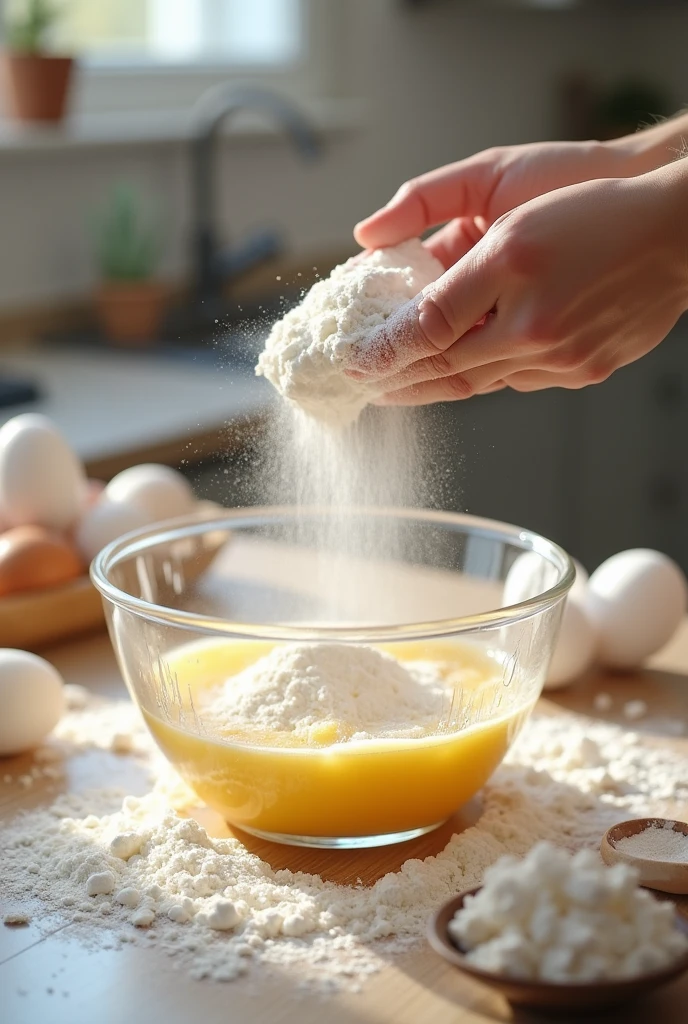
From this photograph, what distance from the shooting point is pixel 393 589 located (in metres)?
1.24

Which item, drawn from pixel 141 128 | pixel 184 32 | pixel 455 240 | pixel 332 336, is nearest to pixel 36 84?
pixel 141 128

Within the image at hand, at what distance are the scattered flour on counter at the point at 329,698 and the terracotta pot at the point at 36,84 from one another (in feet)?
6.13

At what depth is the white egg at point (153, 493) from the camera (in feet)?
4.57

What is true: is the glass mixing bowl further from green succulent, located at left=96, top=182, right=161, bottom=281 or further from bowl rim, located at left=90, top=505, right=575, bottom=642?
green succulent, located at left=96, top=182, right=161, bottom=281

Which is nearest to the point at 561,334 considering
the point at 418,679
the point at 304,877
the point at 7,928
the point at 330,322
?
the point at 330,322

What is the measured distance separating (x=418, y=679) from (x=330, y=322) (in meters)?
0.29

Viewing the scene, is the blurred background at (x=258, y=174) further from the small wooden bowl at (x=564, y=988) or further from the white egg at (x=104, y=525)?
the small wooden bowl at (x=564, y=988)

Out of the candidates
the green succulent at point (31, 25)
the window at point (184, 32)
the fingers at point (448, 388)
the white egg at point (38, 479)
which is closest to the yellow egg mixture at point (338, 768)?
the fingers at point (448, 388)

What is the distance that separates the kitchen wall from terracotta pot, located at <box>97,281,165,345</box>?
0.11m

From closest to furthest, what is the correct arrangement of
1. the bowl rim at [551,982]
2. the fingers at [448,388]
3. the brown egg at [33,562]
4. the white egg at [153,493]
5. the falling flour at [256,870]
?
the bowl rim at [551,982]
the falling flour at [256,870]
the fingers at [448,388]
the brown egg at [33,562]
the white egg at [153,493]

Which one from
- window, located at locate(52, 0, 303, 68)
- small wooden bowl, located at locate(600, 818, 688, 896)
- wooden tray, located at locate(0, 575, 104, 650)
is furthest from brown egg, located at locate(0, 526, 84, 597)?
window, located at locate(52, 0, 303, 68)

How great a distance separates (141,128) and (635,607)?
6.55 ft

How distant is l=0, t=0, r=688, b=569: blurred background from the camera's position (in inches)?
97.7

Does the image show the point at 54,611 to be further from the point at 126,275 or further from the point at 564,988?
the point at 126,275
